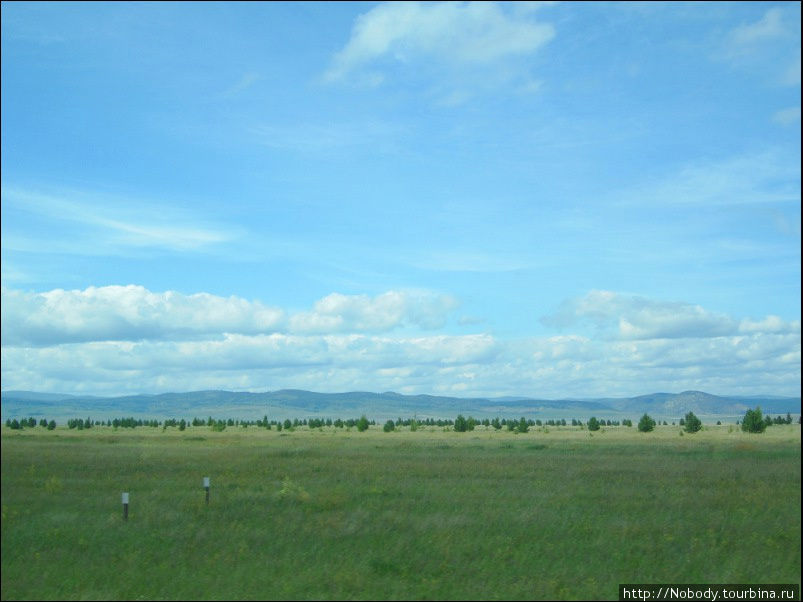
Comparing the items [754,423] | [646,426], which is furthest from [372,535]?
[646,426]

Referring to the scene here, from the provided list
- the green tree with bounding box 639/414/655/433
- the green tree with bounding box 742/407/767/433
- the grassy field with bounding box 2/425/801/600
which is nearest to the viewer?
the grassy field with bounding box 2/425/801/600

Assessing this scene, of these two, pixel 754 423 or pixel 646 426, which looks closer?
pixel 754 423

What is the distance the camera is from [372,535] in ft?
59.1

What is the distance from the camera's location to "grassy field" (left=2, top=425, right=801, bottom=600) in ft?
43.6

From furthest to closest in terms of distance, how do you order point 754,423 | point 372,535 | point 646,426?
point 646,426, point 754,423, point 372,535

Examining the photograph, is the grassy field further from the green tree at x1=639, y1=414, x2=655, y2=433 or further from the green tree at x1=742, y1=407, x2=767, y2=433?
the green tree at x1=639, y1=414, x2=655, y2=433

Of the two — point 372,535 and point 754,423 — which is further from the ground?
point 372,535

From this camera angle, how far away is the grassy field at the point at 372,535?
1329cm

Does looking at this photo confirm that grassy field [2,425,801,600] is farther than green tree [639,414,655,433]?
No

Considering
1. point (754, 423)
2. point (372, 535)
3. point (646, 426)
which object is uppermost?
point (372, 535)

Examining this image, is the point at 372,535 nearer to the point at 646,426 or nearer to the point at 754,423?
the point at 754,423

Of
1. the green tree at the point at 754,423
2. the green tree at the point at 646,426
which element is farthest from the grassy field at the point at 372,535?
the green tree at the point at 646,426

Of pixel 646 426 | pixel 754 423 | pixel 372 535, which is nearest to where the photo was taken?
pixel 372 535

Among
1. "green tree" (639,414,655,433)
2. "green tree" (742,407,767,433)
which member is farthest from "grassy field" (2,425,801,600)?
"green tree" (639,414,655,433)
